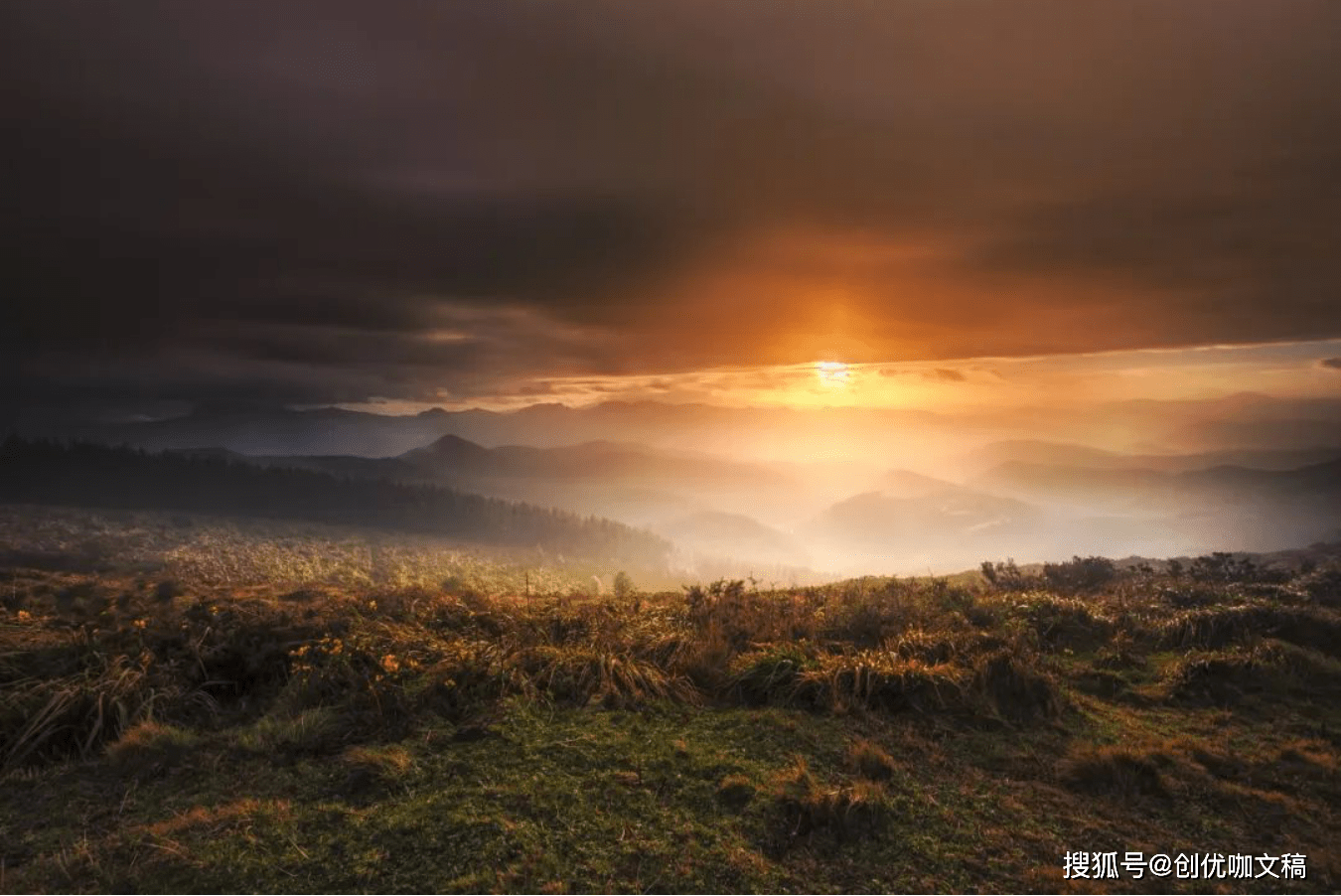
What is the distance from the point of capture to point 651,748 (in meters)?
6.71

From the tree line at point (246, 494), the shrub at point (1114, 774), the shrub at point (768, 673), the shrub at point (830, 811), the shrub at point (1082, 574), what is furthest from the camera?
the tree line at point (246, 494)

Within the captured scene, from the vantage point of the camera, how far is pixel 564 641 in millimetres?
9531

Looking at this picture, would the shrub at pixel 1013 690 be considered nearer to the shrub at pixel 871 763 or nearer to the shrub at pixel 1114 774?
the shrub at pixel 1114 774

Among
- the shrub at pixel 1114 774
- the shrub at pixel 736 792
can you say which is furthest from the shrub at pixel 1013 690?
the shrub at pixel 736 792

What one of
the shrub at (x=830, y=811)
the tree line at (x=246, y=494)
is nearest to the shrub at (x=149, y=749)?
the shrub at (x=830, y=811)

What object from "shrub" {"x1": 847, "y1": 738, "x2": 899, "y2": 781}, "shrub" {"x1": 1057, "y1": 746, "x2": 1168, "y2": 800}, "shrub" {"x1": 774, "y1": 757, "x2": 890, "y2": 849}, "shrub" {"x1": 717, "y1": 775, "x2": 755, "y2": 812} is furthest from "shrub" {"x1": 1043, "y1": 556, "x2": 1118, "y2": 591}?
"shrub" {"x1": 717, "y1": 775, "x2": 755, "y2": 812}

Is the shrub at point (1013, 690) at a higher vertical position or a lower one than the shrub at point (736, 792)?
higher

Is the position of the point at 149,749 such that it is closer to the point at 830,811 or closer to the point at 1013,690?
the point at 830,811

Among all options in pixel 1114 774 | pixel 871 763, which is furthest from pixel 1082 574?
pixel 871 763

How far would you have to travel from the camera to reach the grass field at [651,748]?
4898mm

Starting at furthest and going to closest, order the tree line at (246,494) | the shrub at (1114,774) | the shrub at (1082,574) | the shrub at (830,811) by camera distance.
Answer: the tree line at (246,494)
the shrub at (1082,574)
the shrub at (1114,774)
the shrub at (830,811)

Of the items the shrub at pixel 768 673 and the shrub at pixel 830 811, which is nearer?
the shrub at pixel 830 811

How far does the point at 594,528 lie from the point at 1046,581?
18459cm

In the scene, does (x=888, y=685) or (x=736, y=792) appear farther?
(x=888, y=685)
